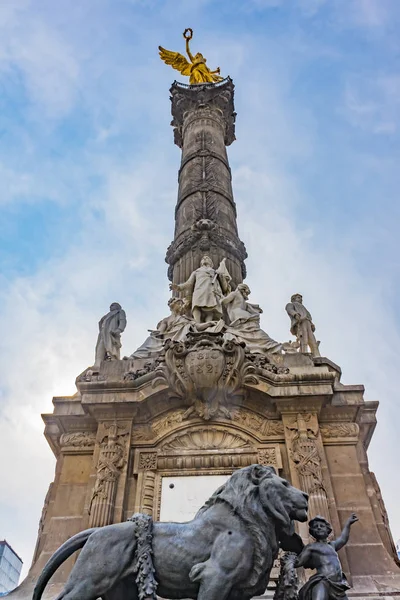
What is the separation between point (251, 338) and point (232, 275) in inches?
140

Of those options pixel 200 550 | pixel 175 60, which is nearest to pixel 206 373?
pixel 200 550

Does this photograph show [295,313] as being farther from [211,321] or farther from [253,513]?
[253,513]

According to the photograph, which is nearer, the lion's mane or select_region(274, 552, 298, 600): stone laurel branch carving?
the lion's mane

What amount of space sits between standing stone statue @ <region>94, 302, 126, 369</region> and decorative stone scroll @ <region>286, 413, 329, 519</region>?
3.99 m

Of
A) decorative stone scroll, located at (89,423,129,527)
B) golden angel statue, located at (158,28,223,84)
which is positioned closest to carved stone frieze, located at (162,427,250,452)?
decorative stone scroll, located at (89,423,129,527)

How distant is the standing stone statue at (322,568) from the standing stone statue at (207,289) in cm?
691

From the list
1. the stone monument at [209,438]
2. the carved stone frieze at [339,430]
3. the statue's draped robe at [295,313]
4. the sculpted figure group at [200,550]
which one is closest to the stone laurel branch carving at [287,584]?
the sculpted figure group at [200,550]

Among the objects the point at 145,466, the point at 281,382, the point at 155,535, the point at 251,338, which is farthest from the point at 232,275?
the point at 155,535

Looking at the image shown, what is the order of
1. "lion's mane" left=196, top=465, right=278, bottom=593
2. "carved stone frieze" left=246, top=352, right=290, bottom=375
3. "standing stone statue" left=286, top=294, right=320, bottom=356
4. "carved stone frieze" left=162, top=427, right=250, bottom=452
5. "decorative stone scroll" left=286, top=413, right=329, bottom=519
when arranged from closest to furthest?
1. "lion's mane" left=196, top=465, right=278, bottom=593
2. "decorative stone scroll" left=286, top=413, right=329, bottom=519
3. "carved stone frieze" left=162, top=427, right=250, bottom=452
4. "carved stone frieze" left=246, top=352, right=290, bottom=375
5. "standing stone statue" left=286, top=294, right=320, bottom=356

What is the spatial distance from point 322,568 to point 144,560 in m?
1.86

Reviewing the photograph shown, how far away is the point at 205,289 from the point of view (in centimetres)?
1248

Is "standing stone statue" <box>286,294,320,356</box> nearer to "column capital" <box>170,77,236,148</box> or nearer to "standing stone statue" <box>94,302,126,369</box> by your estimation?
"standing stone statue" <box>94,302,126,369</box>

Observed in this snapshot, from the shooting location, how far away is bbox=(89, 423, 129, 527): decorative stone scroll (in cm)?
841

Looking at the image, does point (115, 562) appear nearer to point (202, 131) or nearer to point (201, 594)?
point (201, 594)
